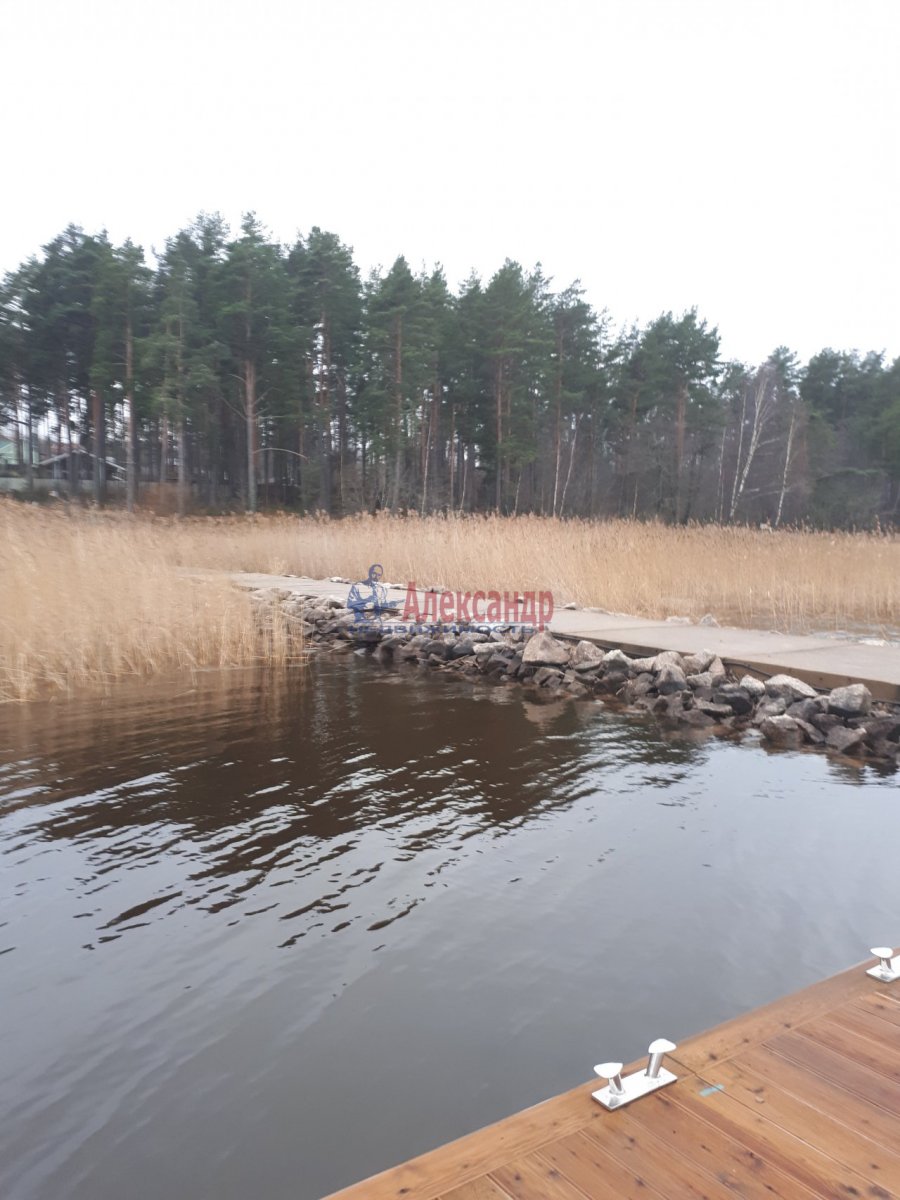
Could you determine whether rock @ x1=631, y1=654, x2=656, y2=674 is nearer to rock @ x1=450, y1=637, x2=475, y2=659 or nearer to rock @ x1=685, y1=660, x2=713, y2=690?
rock @ x1=685, y1=660, x2=713, y2=690

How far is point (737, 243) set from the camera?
18734mm

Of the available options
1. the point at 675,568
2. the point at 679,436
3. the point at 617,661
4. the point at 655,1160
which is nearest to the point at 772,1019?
the point at 655,1160

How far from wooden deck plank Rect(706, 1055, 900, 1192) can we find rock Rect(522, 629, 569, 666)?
18.7ft

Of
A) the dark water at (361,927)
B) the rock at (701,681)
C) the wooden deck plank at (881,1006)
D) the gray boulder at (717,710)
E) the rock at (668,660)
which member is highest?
the rock at (668,660)

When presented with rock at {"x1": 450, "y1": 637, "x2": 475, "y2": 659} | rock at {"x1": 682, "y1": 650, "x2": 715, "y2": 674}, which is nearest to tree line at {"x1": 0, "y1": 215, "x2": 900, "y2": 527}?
rock at {"x1": 450, "y1": 637, "x2": 475, "y2": 659}

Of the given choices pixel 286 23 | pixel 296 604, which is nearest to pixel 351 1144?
pixel 296 604

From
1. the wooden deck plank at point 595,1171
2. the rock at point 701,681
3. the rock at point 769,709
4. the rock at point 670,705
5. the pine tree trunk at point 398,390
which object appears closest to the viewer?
the wooden deck plank at point 595,1171

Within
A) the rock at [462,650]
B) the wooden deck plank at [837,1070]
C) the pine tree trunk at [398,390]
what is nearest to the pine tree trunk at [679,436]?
the pine tree trunk at [398,390]

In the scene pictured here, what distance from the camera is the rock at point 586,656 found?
7.16 metres

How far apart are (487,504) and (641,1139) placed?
3567 cm

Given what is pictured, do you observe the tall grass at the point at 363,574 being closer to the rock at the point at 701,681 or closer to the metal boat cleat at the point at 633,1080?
the rock at the point at 701,681

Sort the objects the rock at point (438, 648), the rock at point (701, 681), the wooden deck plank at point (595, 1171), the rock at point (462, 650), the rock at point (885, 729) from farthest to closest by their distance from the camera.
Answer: the rock at point (438, 648) → the rock at point (462, 650) → the rock at point (701, 681) → the rock at point (885, 729) → the wooden deck plank at point (595, 1171)

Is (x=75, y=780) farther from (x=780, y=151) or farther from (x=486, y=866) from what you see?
(x=780, y=151)

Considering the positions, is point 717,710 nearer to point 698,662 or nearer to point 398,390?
point 698,662
